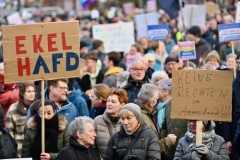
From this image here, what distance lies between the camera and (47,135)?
1015cm

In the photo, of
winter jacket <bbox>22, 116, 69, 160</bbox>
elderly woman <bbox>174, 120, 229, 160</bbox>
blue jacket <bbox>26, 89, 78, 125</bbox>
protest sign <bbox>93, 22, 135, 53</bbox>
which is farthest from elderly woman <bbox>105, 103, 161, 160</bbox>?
protest sign <bbox>93, 22, 135, 53</bbox>

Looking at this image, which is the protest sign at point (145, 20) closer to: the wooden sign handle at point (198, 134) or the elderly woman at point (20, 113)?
the elderly woman at point (20, 113)

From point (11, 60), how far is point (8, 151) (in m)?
0.97

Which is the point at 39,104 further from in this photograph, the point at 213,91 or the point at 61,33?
the point at 213,91

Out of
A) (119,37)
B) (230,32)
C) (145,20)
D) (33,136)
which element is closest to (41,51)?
(33,136)

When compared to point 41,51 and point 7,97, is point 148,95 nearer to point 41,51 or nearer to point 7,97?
point 41,51

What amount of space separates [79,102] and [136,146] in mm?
2619

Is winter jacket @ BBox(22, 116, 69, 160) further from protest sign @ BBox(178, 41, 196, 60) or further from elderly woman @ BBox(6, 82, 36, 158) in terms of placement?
protest sign @ BBox(178, 41, 196, 60)

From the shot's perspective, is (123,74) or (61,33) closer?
(61,33)

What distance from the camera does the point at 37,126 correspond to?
10172 mm

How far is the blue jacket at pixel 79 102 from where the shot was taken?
11969 millimetres

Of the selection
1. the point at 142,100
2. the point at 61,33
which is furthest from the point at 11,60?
the point at 142,100

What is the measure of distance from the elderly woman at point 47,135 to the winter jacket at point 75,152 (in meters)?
0.80

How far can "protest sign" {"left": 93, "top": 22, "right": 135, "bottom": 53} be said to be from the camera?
2127 centimetres
